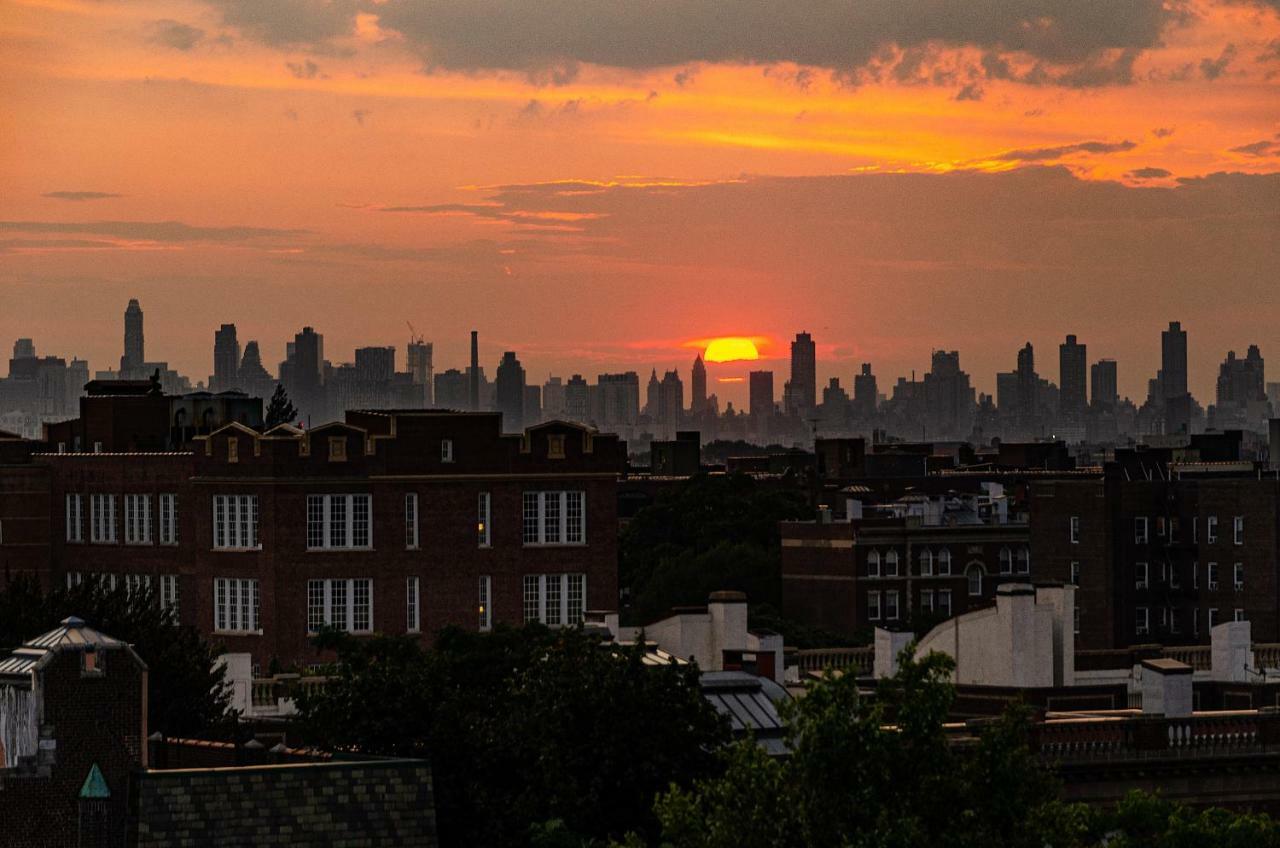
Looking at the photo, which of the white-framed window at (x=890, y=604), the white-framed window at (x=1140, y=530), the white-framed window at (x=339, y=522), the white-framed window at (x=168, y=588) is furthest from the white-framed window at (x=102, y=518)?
the white-framed window at (x=1140, y=530)

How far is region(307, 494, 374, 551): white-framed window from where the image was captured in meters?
107

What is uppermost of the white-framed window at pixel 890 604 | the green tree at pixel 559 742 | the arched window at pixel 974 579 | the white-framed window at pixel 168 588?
the green tree at pixel 559 742

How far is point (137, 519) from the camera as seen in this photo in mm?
113438

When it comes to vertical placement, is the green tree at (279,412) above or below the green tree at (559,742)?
above

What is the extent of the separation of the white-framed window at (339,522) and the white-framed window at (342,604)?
1.46 metres

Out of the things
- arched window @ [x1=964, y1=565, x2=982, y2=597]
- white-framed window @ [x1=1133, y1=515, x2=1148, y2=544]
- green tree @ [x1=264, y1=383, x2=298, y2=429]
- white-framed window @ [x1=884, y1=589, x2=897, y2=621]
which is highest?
green tree @ [x1=264, y1=383, x2=298, y2=429]

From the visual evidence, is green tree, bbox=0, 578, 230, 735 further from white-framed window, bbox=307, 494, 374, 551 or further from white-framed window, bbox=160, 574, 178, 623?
white-framed window, bbox=160, 574, 178, 623

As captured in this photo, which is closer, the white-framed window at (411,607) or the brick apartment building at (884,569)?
the white-framed window at (411,607)

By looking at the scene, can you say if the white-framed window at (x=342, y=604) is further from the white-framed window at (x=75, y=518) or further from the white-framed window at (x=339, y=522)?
the white-framed window at (x=75, y=518)

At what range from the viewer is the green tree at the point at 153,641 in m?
60.5

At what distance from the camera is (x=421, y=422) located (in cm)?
10969

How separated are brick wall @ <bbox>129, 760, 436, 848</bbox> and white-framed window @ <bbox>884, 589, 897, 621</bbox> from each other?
12839cm

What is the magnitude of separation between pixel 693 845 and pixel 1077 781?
13637mm

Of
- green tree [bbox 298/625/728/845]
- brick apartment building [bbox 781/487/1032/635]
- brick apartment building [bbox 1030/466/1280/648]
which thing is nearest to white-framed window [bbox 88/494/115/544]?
brick apartment building [bbox 781/487/1032/635]
